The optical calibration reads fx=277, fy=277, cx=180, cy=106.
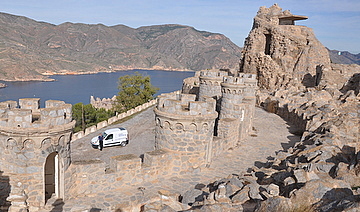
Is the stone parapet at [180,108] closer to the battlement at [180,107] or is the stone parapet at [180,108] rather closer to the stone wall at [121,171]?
the battlement at [180,107]

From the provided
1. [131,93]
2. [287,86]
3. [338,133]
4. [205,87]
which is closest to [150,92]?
[131,93]

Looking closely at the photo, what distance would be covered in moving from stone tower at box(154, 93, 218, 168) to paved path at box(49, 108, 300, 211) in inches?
29.8

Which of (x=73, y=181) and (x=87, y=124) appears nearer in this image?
(x=73, y=181)

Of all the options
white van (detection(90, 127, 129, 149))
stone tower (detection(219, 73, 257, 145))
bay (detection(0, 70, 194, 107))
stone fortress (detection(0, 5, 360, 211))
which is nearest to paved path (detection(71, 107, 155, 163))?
white van (detection(90, 127, 129, 149))

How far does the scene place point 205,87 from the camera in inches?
712

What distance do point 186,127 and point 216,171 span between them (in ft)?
7.05

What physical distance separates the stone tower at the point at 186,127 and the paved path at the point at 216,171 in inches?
29.8

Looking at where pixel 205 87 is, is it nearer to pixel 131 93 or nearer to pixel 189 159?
pixel 189 159

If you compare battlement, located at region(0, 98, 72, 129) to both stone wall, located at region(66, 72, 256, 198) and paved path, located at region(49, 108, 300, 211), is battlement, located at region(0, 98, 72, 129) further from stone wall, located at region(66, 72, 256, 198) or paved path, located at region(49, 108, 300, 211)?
paved path, located at region(49, 108, 300, 211)

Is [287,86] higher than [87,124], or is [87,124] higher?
[287,86]

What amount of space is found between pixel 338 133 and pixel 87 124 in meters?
32.8

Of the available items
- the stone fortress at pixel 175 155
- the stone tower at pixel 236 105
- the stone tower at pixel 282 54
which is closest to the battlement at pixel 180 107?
the stone fortress at pixel 175 155

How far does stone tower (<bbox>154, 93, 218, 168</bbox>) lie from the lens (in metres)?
8.58

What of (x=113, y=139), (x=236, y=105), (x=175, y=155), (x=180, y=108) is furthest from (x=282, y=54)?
(x=175, y=155)
